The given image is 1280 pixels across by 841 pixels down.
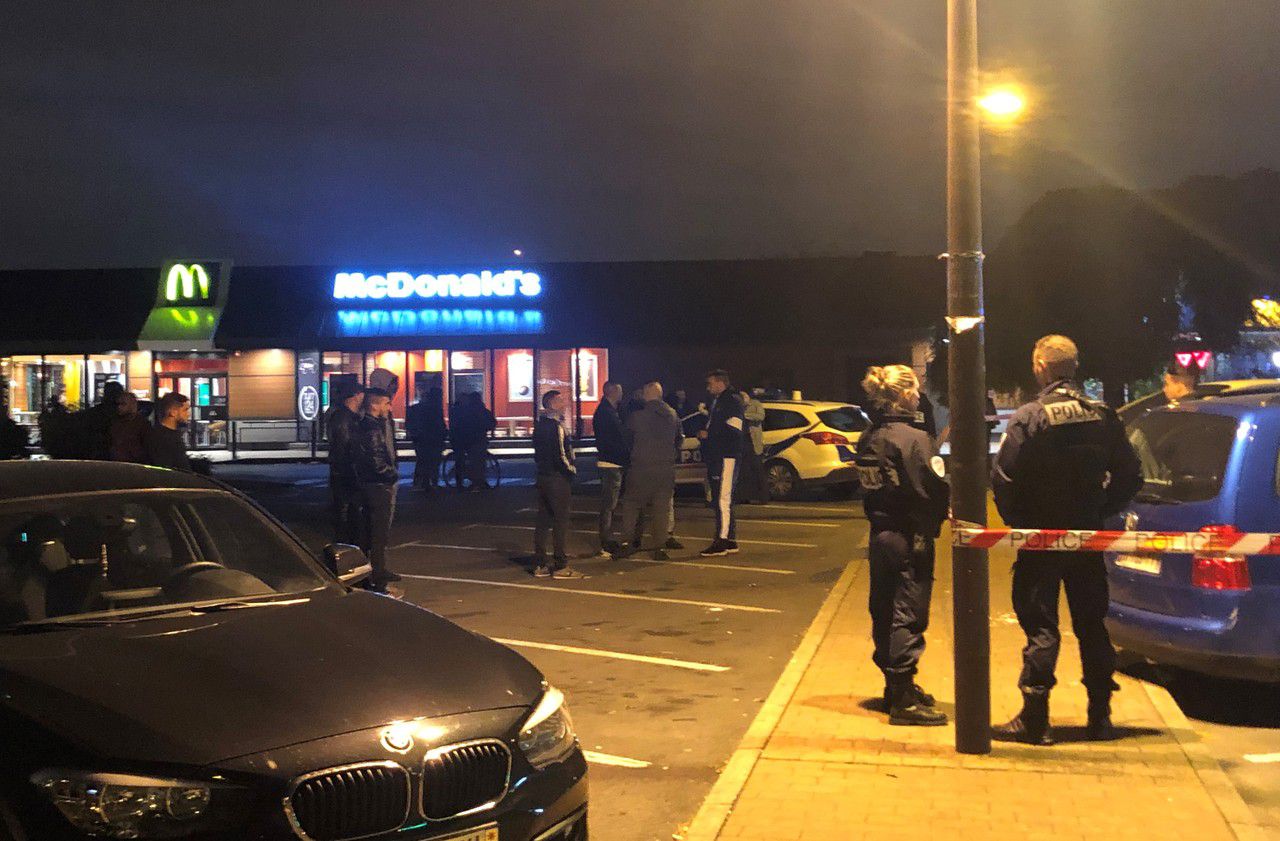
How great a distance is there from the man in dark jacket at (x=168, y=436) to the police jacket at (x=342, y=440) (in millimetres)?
1378

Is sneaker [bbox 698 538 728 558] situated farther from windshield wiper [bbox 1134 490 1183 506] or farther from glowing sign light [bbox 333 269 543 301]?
glowing sign light [bbox 333 269 543 301]

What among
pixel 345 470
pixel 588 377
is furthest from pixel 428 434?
pixel 588 377

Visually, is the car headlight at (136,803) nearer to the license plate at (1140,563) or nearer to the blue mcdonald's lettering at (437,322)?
the license plate at (1140,563)

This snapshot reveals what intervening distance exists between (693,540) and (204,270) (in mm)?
26617

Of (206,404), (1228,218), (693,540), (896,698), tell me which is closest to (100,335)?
(206,404)

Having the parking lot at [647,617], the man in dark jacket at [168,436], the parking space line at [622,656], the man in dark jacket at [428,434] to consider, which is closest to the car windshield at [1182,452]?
the parking lot at [647,617]

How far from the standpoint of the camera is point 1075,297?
31109mm

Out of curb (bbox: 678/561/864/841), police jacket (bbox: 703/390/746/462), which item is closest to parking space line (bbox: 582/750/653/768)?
curb (bbox: 678/561/864/841)

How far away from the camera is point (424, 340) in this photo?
122 ft

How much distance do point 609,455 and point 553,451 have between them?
1.40 m

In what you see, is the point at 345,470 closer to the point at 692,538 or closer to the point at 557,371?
the point at 692,538

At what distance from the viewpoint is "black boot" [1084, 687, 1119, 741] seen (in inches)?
243

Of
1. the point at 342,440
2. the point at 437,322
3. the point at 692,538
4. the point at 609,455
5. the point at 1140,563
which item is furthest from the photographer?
the point at 437,322

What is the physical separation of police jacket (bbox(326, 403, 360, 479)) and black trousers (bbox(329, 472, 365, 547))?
0.09 meters
